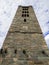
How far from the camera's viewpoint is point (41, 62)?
13227mm

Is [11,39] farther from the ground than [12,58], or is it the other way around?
[11,39]

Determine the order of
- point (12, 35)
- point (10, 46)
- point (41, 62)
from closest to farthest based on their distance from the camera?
point (41, 62)
point (10, 46)
point (12, 35)

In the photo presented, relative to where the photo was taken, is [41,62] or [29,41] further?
[29,41]

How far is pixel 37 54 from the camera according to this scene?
46.0 feet

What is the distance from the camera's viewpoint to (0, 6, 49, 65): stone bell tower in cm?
1339

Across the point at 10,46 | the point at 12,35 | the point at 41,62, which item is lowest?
the point at 41,62

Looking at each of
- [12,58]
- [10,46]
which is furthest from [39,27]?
[12,58]

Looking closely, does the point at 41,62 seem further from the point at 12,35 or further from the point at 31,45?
the point at 12,35

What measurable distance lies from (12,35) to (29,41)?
1.55 meters

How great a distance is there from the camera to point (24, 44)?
1509 centimetres

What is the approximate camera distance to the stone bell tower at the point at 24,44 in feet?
43.9

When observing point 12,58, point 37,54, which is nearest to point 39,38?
point 37,54

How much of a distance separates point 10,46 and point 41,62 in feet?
9.54

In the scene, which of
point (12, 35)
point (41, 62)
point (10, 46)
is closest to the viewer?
point (41, 62)
